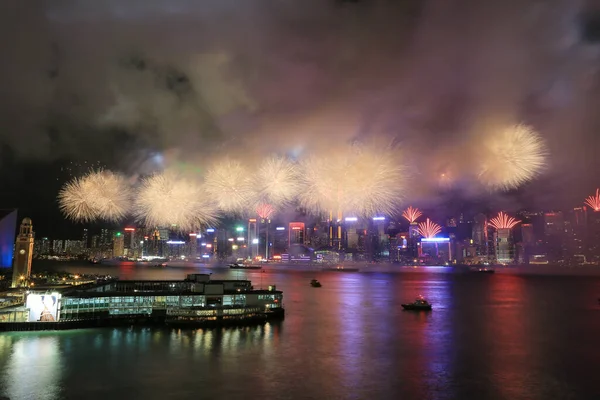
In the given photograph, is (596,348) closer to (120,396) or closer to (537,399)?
(537,399)

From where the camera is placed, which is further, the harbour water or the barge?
the barge

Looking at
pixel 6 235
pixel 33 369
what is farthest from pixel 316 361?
pixel 6 235

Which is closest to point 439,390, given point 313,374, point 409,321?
point 313,374

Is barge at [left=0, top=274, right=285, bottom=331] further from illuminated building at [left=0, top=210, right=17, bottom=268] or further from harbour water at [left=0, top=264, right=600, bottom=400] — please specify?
illuminated building at [left=0, top=210, right=17, bottom=268]

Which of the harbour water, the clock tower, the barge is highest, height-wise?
the clock tower

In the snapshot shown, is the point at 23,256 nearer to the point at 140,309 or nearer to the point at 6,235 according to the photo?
the point at 6,235

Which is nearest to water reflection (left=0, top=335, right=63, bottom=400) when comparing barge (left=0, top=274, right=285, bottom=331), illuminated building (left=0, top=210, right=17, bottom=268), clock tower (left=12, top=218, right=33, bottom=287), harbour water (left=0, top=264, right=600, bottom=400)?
harbour water (left=0, top=264, right=600, bottom=400)
